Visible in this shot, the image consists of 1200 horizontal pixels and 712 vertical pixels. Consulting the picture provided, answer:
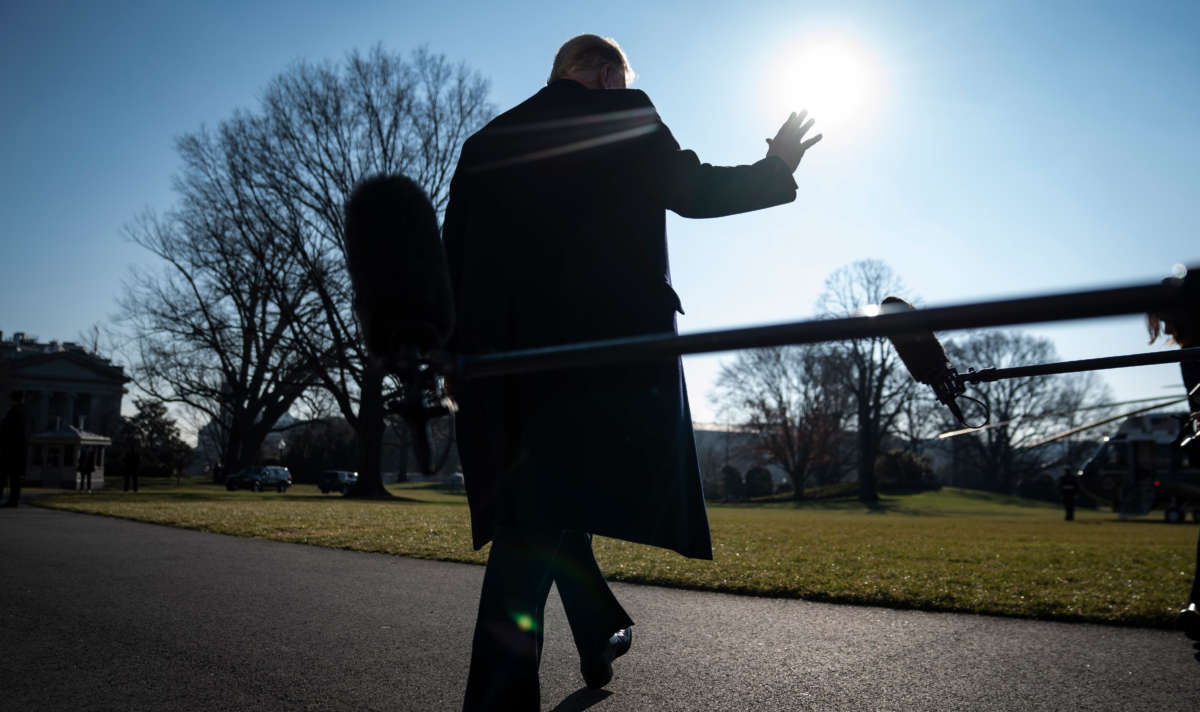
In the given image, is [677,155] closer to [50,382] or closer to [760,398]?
[760,398]

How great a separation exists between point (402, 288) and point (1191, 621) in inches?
153

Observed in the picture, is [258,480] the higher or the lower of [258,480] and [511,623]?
the higher

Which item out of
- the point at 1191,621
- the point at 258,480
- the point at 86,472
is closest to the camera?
the point at 1191,621

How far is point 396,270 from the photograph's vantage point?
1.38m

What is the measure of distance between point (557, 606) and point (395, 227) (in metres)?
3.23

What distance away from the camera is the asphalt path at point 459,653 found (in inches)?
101

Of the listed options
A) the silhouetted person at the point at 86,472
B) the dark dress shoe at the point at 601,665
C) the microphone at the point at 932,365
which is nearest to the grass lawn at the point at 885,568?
the dark dress shoe at the point at 601,665

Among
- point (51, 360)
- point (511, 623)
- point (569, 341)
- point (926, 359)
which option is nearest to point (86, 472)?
point (511, 623)

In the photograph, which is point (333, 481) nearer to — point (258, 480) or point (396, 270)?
point (258, 480)

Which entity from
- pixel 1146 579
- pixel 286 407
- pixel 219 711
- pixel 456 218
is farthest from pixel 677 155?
pixel 286 407

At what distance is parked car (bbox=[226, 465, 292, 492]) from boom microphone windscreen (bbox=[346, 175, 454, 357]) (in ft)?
140

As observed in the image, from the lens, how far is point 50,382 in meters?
72.2

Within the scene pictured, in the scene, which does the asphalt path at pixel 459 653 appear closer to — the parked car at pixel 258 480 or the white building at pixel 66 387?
the parked car at pixel 258 480

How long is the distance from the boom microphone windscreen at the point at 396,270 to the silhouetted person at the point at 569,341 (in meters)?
0.55
